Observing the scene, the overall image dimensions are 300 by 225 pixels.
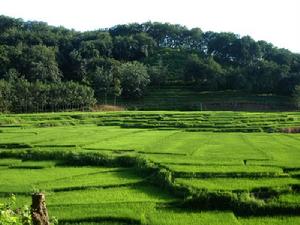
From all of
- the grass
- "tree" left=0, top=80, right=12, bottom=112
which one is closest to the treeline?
"tree" left=0, top=80, right=12, bottom=112

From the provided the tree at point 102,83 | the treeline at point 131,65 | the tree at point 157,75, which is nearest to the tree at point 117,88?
the treeline at point 131,65

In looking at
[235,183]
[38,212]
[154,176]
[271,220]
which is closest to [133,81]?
[154,176]

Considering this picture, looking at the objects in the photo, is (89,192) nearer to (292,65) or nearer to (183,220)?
(183,220)

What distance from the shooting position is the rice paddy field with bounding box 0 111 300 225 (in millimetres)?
15586

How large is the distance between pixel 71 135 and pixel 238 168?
16861 millimetres

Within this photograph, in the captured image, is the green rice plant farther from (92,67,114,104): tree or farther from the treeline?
(92,67,114,104): tree

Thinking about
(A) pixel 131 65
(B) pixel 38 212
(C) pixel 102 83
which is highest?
(A) pixel 131 65

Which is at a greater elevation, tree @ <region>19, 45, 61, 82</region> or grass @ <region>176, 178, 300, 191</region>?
tree @ <region>19, 45, 61, 82</region>

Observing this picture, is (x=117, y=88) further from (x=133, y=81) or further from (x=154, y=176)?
(x=154, y=176)

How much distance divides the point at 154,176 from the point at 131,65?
2468 inches

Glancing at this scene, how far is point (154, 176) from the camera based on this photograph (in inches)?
802

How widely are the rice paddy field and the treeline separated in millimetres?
36686

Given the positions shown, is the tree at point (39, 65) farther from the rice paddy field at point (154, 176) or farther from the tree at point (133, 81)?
the rice paddy field at point (154, 176)

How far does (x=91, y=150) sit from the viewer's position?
2656 cm
